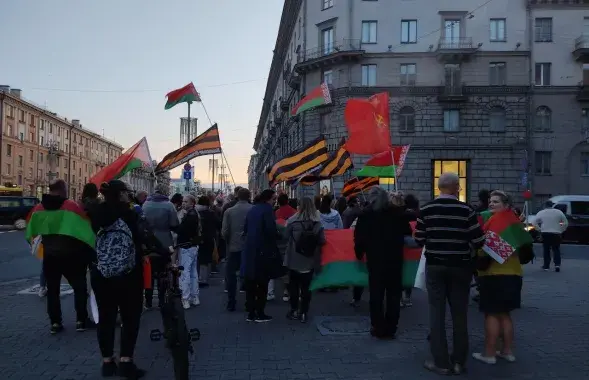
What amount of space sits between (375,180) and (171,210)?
9.38m

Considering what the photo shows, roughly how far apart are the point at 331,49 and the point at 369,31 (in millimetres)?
2768

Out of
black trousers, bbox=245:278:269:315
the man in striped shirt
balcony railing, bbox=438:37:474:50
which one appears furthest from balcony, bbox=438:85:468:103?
the man in striped shirt

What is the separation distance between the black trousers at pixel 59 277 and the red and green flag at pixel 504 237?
184 inches

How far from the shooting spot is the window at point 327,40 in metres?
37.3

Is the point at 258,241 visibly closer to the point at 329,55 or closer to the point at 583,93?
the point at 329,55

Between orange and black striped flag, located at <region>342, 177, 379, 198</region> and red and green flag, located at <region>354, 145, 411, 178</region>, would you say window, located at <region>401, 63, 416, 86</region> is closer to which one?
orange and black striped flag, located at <region>342, 177, 379, 198</region>

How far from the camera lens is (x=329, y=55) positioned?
36.4 meters

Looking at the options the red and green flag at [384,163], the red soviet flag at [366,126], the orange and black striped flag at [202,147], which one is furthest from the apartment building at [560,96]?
the orange and black striped flag at [202,147]

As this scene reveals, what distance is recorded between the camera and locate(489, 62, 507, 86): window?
3542 centimetres

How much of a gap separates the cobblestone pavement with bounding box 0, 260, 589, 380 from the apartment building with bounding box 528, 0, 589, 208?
29837 mm

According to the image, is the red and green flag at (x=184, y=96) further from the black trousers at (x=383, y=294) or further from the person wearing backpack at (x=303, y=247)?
the black trousers at (x=383, y=294)

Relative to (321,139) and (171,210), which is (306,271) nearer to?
(171,210)

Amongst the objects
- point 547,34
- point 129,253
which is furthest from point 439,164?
point 129,253

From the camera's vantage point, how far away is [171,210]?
7.46 m
